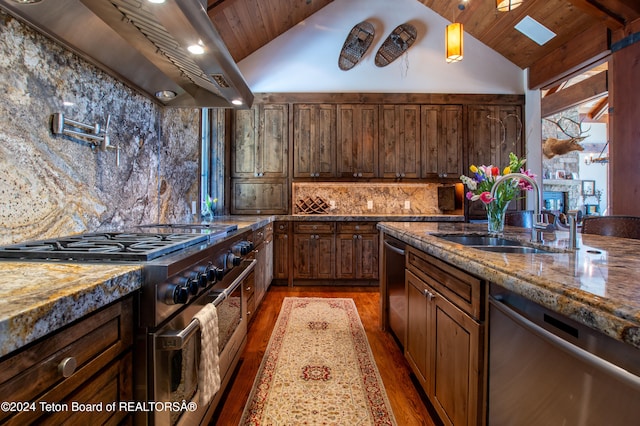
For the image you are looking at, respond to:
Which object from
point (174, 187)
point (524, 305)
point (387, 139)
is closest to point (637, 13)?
point (387, 139)

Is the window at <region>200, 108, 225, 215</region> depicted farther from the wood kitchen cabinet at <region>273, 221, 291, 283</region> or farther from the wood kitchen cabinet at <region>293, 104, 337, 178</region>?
the wood kitchen cabinet at <region>293, 104, 337, 178</region>

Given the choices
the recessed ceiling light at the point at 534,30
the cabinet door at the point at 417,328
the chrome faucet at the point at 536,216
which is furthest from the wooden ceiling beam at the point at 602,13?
the cabinet door at the point at 417,328

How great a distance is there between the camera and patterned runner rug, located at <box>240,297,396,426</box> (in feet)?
5.20

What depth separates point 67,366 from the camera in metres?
0.60

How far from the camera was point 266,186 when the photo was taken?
4.30 m

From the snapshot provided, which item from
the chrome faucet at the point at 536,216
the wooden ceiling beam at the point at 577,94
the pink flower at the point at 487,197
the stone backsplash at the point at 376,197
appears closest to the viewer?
the chrome faucet at the point at 536,216

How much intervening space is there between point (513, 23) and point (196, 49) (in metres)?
4.50

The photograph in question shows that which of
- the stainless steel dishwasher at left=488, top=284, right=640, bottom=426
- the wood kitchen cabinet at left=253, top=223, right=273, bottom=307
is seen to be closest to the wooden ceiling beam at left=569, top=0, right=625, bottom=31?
the stainless steel dishwasher at left=488, top=284, right=640, bottom=426

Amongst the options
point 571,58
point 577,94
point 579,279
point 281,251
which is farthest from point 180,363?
point 577,94

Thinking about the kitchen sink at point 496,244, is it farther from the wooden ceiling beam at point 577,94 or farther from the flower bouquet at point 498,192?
the wooden ceiling beam at point 577,94

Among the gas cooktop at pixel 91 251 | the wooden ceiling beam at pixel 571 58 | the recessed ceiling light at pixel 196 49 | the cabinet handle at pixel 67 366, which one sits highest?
the wooden ceiling beam at pixel 571 58

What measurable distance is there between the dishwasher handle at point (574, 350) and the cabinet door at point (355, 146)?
3462mm

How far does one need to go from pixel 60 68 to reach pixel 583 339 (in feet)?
6.99

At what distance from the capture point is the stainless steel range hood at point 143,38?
3.81 ft
